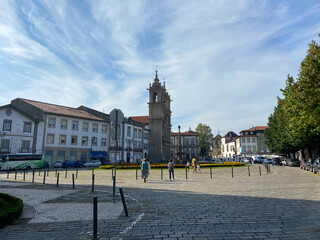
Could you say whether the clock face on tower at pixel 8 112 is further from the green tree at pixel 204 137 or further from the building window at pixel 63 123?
the green tree at pixel 204 137

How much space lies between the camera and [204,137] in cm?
9425

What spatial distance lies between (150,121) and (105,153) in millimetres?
20405

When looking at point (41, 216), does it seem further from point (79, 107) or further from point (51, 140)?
point (79, 107)

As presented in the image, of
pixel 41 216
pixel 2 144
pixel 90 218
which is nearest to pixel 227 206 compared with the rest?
pixel 90 218

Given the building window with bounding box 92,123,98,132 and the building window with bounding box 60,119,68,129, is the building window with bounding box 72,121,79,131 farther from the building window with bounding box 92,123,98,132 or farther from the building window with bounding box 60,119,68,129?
the building window with bounding box 92,123,98,132

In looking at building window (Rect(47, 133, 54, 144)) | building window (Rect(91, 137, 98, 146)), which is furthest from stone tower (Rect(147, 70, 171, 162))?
building window (Rect(47, 133, 54, 144))

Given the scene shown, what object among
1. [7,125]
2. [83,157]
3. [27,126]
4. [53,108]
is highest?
[53,108]

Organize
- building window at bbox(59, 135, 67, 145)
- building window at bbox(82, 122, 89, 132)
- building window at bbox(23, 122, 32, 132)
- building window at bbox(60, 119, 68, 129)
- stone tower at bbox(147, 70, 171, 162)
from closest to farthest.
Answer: building window at bbox(23, 122, 32, 132) < building window at bbox(59, 135, 67, 145) < building window at bbox(60, 119, 68, 129) < building window at bbox(82, 122, 89, 132) < stone tower at bbox(147, 70, 171, 162)

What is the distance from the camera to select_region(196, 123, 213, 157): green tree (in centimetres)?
9331

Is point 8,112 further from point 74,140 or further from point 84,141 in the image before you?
point 84,141

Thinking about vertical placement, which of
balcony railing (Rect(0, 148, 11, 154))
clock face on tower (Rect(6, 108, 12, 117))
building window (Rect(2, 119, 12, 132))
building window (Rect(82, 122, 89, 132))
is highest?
clock face on tower (Rect(6, 108, 12, 117))

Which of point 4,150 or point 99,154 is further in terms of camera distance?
point 99,154

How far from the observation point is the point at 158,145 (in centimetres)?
6475

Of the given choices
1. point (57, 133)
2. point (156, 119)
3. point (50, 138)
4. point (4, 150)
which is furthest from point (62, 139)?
point (156, 119)
